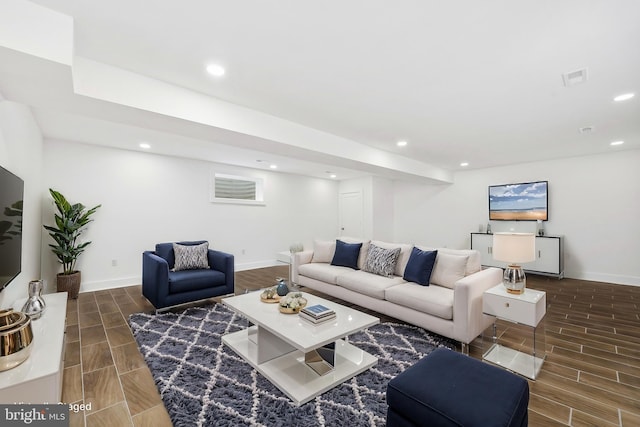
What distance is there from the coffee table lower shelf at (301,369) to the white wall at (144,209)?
324 centimetres

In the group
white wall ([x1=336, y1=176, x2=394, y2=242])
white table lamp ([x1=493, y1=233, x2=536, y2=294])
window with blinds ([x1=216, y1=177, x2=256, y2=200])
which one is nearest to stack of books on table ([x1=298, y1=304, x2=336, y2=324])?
white table lamp ([x1=493, y1=233, x2=536, y2=294])

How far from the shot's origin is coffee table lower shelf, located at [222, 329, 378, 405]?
190cm

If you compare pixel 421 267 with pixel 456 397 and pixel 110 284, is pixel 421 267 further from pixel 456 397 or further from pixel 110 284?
pixel 110 284

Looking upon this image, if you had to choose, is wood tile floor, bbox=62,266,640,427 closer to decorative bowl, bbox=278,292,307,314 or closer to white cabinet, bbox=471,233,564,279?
decorative bowl, bbox=278,292,307,314

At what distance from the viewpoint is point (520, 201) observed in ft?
19.0

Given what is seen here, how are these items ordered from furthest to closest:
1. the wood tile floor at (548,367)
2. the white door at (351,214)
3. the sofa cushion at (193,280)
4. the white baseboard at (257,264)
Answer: the white door at (351,214) → the white baseboard at (257,264) → the sofa cushion at (193,280) → the wood tile floor at (548,367)

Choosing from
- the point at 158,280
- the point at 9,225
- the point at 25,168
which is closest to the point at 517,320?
the point at 158,280

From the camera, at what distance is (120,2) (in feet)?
5.01

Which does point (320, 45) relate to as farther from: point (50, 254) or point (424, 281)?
point (50, 254)

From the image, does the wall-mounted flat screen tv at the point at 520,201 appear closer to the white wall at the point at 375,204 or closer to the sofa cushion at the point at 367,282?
the white wall at the point at 375,204

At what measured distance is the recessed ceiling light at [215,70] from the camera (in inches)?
85.8

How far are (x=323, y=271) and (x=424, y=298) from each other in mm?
1525

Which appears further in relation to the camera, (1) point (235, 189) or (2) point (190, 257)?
(1) point (235, 189)

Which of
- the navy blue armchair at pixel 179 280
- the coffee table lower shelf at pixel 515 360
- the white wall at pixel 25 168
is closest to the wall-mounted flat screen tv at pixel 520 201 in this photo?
the coffee table lower shelf at pixel 515 360
